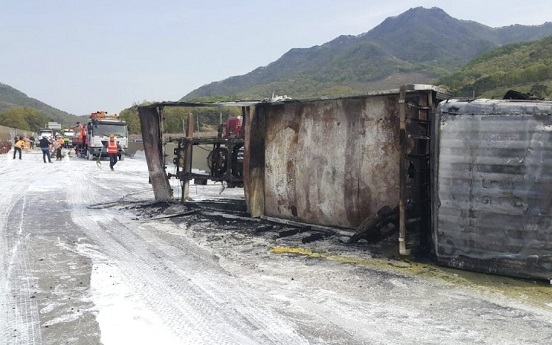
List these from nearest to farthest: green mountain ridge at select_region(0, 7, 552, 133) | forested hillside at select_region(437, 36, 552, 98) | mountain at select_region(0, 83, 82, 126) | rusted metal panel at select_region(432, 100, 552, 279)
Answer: rusted metal panel at select_region(432, 100, 552, 279) < forested hillside at select_region(437, 36, 552, 98) < green mountain ridge at select_region(0, 7, 552, 133) < mountain at select_region(0, 83, 82, 126)

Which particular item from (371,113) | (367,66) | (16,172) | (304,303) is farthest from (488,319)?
(367,66)

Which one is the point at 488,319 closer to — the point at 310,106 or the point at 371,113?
the point at 371,113

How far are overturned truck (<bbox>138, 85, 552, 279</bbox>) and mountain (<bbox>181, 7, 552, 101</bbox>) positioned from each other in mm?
49006

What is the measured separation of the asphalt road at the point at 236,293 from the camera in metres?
3.79

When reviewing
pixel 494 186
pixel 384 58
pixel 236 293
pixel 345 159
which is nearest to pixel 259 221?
pixel 345 159

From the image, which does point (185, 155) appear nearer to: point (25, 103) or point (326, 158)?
point (326, 158)

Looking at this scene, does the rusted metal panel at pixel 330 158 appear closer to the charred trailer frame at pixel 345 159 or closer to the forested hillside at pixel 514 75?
the charred trailer frame at pixel 345 159

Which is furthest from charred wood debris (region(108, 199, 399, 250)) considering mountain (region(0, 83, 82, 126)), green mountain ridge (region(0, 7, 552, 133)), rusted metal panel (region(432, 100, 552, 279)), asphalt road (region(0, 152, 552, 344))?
mountain (region(0, 83, 82, 126))

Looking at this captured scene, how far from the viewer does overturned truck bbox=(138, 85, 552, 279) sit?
16.5 feet

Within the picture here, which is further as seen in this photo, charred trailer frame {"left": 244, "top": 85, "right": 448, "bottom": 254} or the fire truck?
the fire truck

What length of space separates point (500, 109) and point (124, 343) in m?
4.43

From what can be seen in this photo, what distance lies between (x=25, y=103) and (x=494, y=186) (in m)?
148

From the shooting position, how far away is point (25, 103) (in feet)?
435

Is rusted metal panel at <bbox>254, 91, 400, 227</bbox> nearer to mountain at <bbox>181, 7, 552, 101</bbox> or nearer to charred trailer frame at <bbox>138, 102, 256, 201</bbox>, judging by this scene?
charred trailer frame at <bbox>138, 102, 256, 201</bbox>
